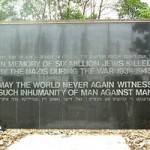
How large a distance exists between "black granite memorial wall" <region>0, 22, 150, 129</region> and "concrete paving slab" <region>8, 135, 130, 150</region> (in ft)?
1.22

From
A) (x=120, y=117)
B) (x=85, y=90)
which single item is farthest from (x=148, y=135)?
(x=85, y=90)

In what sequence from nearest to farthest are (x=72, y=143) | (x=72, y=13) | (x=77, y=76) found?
(x=72, y=143)
(x=77, y=76)
(x=72, y=13)

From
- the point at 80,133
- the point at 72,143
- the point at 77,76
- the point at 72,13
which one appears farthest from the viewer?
the point at 72,13

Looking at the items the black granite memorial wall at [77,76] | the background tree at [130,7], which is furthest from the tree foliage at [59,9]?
the black granite memorial wall at [77,76]

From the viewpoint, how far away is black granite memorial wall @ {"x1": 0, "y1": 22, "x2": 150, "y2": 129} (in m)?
10.8

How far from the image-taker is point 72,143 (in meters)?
9.55

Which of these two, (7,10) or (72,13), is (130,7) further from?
(7,10)

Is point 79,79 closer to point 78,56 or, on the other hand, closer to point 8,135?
point 78,56

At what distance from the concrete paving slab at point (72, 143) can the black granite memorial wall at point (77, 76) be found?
37 cm

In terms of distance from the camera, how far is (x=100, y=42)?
10859 millimetres

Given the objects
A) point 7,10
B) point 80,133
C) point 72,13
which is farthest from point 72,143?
point 7,10

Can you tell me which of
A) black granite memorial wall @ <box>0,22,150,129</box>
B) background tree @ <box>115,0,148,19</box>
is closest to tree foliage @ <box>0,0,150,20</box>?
background tree @ <box>115,0,148,19</box>

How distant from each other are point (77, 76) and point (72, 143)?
7.11ft

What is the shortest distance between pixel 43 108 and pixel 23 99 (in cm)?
66
